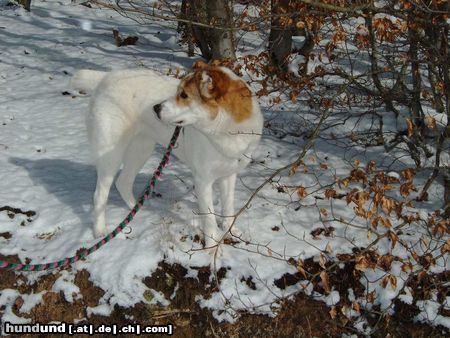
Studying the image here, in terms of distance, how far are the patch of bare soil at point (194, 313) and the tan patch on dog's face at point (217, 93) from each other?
1.59 metres

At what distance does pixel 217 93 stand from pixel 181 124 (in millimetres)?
432

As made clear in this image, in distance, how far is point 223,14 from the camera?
699 centimetres

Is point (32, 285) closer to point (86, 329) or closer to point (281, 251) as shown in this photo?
point (86, 329)

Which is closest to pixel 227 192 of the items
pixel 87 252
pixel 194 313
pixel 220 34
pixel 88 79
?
pixel 194 313

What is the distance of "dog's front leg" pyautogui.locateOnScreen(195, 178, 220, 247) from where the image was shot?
432cm

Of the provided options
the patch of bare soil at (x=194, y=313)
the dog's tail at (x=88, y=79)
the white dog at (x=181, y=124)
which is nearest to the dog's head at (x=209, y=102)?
the white dog at (x=181, y=124)

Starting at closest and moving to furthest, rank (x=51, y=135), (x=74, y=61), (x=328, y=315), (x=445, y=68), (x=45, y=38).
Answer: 1. (x=328, y=315)
2. (x=445, y=68)
3. (x=51, y=135)
4. (x=74, y=61)
5. (x=45, y=38)

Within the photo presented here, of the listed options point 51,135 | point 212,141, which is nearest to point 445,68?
point 212,141

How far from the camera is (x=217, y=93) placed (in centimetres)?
387

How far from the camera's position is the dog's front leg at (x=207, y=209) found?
432 cm

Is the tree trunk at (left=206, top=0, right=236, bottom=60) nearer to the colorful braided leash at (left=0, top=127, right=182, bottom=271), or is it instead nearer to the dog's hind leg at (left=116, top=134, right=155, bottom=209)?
the dog's hind leg at (left=116, top=134, right=155, bottom=209)

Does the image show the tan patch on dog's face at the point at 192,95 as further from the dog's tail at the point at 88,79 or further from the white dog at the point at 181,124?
the dog's tail at the point at 88,79

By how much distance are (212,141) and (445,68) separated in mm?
2436

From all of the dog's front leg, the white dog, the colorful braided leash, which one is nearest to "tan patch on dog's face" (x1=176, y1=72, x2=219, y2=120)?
the white dog
